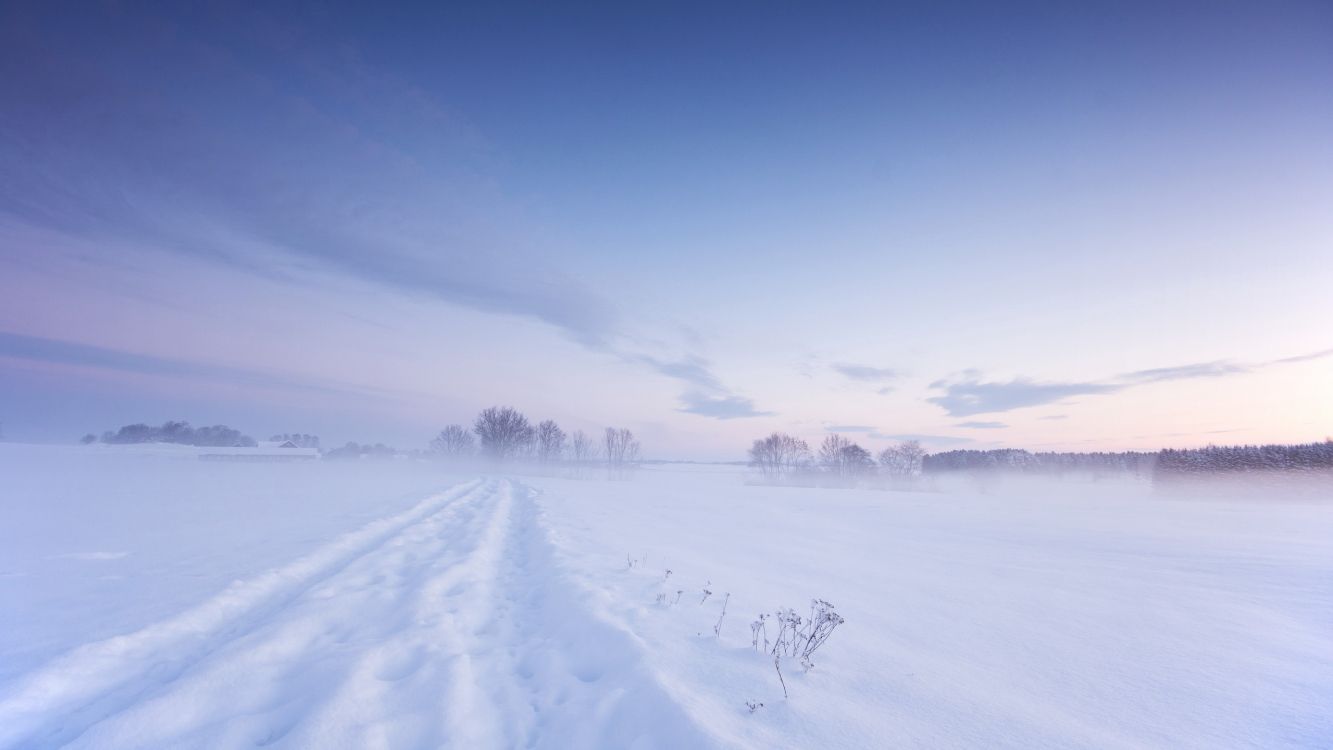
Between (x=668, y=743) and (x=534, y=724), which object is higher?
(x=668, y=743)

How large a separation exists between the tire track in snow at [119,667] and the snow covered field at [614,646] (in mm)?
24

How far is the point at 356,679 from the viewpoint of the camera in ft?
12.5

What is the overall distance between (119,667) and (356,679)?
226 cm

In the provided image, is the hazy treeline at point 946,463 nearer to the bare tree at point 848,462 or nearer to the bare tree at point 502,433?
the bare tree at point 848,462

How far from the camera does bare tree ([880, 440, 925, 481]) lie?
258 ft

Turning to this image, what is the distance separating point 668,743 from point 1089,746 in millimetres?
2799

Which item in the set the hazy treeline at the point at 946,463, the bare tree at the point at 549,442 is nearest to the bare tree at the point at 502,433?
the bare tree at the point at 549,442

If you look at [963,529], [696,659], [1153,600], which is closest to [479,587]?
[696,659]

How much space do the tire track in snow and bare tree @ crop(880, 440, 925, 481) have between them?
8076 cm

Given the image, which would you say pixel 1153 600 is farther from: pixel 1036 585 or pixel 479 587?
pixel 479 587

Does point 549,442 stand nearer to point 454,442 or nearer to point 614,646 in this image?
point 454,442

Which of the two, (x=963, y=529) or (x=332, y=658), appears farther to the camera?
(x=963, y=529)

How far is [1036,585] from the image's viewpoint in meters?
8.27

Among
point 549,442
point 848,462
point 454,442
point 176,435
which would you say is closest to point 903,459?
point 848,462
